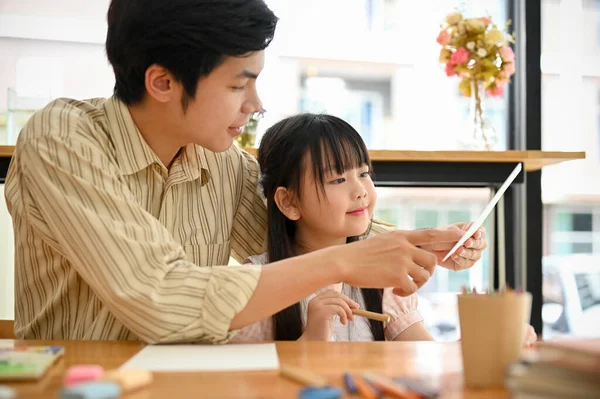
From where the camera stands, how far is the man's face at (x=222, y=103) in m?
1.38

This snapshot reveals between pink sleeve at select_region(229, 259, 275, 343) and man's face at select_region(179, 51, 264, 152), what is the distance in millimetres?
402

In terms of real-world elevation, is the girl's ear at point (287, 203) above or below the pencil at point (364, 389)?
above

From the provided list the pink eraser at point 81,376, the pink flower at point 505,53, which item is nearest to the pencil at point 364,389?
the pink eraser at point 81,376

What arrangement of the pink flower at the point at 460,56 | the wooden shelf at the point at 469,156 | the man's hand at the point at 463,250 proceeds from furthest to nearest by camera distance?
the pink flower at the point at 460,56 < the wooden shelf at the point at 469,156 < the man's hand at the point at 463,250

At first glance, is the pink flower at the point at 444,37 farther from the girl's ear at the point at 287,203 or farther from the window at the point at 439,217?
the girl's ear at the point at 287,203

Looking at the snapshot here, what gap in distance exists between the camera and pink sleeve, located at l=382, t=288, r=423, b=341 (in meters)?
1.60

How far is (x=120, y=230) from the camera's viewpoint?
1119mm

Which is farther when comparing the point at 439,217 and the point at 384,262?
the point at 439,217

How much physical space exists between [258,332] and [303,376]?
730mm

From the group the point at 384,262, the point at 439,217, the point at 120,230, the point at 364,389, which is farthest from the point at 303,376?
the point at 439,217

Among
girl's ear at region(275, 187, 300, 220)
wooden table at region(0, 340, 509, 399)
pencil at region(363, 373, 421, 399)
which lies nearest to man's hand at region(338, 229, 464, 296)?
wooden table at region(0, 340, 509, 399)

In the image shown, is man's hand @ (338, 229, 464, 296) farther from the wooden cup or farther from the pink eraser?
the pink eraser

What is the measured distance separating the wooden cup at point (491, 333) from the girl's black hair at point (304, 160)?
2.71 ft

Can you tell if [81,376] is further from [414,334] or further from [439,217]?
[439,217]
